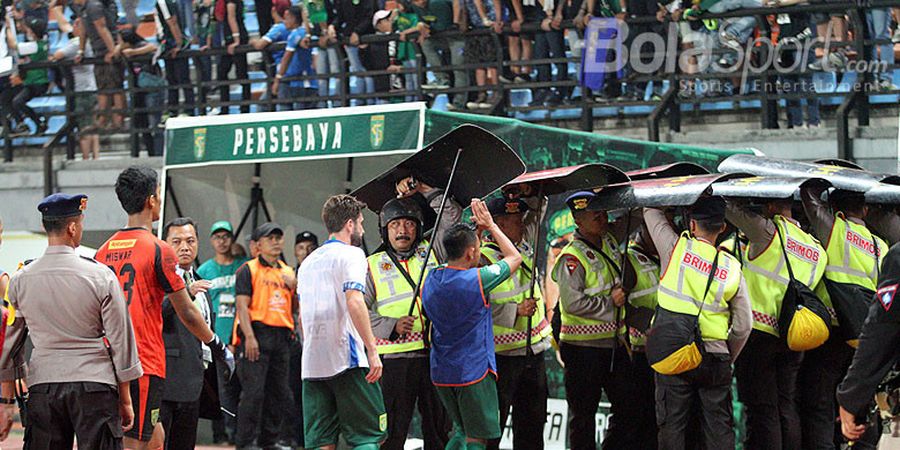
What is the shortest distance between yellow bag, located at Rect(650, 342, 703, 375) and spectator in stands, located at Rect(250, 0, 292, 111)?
870 centimetres

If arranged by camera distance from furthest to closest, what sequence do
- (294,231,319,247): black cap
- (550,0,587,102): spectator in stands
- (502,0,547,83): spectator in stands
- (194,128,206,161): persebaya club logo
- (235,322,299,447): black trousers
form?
(502,0,547,83): spectator in stands → (550,0,587,102): spectator in stands → (294,231,319,247): black cap → (235,322,299,447): black trousers → (194,128,206,161): persebaya club logo

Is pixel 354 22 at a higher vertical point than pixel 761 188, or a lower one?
higher

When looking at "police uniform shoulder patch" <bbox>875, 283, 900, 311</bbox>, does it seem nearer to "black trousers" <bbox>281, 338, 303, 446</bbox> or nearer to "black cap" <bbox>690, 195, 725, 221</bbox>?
"black cap" <bbox>690, 195, 725, 221</bbox>

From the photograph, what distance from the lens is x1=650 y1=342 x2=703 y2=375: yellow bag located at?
314 inches

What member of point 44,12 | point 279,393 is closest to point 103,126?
point 44,12

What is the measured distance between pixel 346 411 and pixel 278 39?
9527 millimetres

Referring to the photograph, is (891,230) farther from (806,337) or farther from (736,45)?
(736,45)

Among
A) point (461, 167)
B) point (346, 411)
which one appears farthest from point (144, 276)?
point (461, 167)

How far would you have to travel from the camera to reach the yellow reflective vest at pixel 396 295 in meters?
8.47

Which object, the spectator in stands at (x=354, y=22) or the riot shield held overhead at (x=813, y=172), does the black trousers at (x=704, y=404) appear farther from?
the spectator in stands at (x=354, y=22)

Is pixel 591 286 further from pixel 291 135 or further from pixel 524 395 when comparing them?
pixel 291 135

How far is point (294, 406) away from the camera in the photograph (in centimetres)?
1212

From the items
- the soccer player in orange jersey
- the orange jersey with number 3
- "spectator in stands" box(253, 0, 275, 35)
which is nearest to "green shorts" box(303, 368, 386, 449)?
the soccer player in orange jersey

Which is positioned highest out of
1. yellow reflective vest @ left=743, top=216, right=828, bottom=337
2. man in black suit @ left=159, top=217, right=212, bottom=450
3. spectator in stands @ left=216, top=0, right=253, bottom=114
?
spectator in stands @ left=216, top=0, right=253, bottom=114
